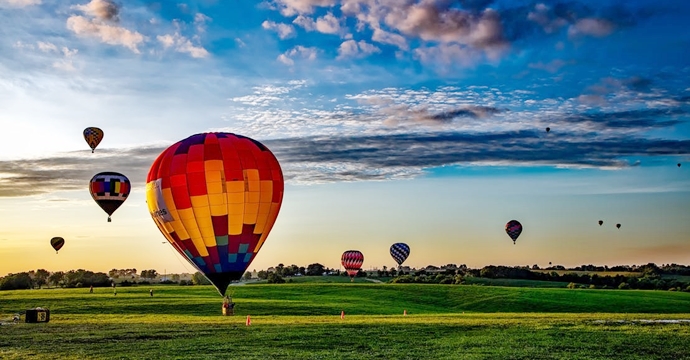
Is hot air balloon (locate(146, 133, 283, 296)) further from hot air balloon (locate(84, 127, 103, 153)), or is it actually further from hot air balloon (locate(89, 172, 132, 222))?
hot air balloon (locate(84, 127, 103, 153))

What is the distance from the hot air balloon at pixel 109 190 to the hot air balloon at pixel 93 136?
3.68 m

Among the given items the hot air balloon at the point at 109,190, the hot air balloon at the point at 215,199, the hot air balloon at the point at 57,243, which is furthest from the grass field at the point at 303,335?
the hot air balloon at the point at 57,243

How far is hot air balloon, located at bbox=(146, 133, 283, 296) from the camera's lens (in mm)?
39281

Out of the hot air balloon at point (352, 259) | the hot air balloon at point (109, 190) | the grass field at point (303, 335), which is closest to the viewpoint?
the grass field at point (303, 335)

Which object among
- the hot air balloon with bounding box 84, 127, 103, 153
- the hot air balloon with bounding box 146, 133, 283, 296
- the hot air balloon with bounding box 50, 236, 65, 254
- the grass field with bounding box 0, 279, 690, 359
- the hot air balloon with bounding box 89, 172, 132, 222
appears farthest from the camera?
the hot air balloon with bounding box 50, 236, 65, 254

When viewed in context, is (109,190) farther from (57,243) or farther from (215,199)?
(57,243)

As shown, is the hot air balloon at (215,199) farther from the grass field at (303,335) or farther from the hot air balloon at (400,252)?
the hot air balloon at (400,252)

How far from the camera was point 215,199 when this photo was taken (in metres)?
39.2

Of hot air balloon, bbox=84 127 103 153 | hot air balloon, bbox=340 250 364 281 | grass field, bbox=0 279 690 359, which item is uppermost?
hot air balloon, bbox=84 127 103 153

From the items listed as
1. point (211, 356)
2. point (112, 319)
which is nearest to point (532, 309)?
point (112, 319)

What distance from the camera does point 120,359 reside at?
87.9ft

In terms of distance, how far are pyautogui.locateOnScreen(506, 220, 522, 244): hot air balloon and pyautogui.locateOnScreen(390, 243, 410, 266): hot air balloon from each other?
52.8ft

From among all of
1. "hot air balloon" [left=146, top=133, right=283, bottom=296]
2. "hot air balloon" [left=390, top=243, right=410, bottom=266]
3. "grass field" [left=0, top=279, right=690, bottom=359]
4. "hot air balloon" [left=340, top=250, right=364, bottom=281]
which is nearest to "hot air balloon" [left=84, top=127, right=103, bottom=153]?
"grass field" [left=0, top=279, right=690, bottom=359]

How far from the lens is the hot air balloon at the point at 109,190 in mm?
62375
